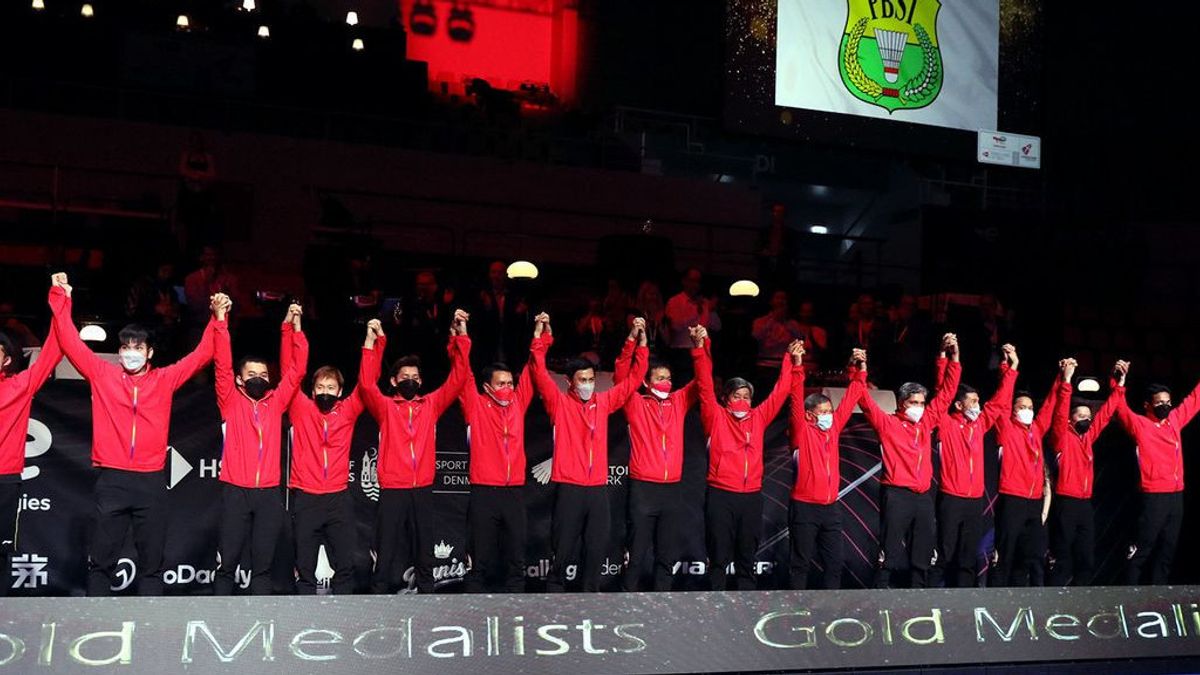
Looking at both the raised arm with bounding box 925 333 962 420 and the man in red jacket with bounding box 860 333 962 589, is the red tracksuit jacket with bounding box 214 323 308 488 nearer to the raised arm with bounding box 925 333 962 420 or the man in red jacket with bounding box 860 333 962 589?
the man in red jacket with bounding box 860 333 962 589

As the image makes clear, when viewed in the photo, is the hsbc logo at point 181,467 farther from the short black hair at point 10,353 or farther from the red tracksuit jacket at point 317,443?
the short black hair at point 10,353

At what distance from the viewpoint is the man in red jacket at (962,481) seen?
391 inches

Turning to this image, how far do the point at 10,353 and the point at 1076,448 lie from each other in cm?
752

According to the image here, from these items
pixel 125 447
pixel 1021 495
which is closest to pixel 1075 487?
pixel 1021 495

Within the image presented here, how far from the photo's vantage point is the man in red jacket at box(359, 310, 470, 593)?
857cm

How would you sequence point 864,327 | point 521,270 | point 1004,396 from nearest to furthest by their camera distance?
point 1004,396 → point 521,270 → point 864,327

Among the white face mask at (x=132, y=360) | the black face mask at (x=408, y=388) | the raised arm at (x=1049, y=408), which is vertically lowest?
the raised arm at (x=1049, y=408)

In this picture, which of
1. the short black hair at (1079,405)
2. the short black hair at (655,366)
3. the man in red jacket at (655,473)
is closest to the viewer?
the man in red jacket at (655,473)

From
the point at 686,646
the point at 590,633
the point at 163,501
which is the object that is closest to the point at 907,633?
the point at 686,646

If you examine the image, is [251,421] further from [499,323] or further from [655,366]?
[655,366]

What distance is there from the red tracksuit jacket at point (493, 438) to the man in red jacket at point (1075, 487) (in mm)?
4227

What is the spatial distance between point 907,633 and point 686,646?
4.62 feet

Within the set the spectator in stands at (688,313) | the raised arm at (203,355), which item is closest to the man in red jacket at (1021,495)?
the spectator in stands at (688,313)

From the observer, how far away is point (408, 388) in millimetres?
8656
